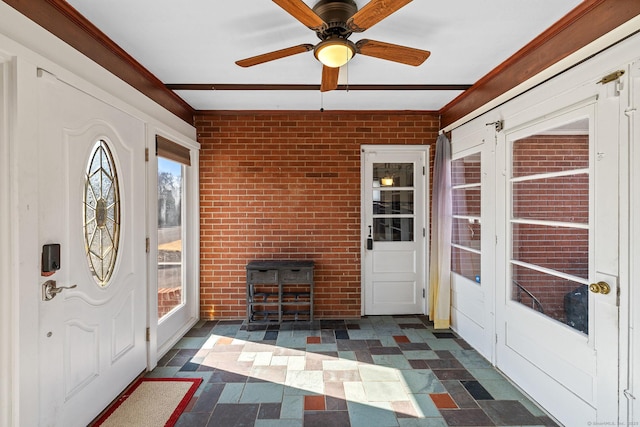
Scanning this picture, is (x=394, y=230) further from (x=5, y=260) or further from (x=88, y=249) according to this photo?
(x=5, y=260)

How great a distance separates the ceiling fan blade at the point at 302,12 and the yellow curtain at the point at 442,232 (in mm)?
2392

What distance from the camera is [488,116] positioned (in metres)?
2.83

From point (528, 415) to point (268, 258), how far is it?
2858 millimetres

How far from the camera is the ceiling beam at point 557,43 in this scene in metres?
1.69

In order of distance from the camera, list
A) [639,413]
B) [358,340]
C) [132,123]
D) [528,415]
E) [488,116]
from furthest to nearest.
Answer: [358,340] → [488,116] → [132,123] → [528,415] → [639,413]

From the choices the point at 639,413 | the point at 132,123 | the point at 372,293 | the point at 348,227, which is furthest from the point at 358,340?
the point at 132,123

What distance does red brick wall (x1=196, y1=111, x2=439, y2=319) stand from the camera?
3.89 metres

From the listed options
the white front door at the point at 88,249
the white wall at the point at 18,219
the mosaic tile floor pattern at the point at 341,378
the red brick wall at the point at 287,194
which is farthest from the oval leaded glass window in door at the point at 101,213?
the red brick wall at the point at 287,194

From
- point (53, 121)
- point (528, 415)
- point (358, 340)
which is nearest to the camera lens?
point (53, 121)

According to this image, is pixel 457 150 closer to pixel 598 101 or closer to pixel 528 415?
pixel 598 101

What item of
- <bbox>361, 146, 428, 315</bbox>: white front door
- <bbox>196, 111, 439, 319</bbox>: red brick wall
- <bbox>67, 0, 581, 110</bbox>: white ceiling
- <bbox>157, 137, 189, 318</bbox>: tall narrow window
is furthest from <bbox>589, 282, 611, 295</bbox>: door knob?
<bbox>157, 137, 189, 318</bbox>: tall narrow window

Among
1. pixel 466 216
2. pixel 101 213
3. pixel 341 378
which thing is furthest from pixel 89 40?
pixel 466 216

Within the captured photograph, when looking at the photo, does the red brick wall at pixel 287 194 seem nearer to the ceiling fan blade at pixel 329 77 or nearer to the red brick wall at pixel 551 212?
the ceiling fan blade at pixel 329 77

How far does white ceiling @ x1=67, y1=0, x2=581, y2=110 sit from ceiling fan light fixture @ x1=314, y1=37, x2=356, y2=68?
0.27m
